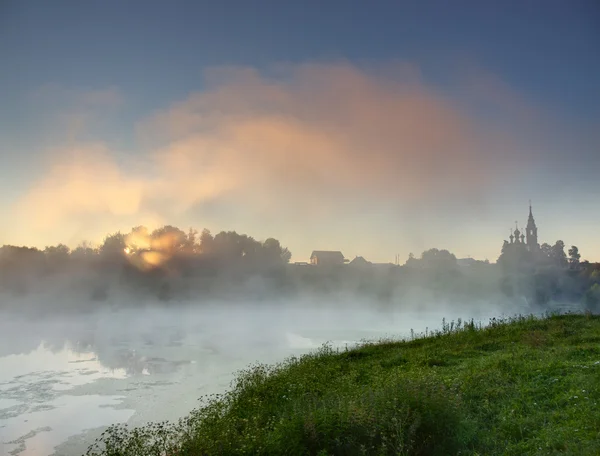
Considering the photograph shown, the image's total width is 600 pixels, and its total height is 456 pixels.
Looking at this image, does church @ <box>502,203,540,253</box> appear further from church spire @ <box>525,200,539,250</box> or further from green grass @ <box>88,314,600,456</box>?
green grass @ <box>88,314,600,456</box>

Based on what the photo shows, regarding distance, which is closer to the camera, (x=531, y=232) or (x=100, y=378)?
(x=100, y=378)

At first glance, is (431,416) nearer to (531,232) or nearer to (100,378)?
(100,378)

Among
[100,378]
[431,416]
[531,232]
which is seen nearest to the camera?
[431,416]

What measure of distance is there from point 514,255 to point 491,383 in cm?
16651

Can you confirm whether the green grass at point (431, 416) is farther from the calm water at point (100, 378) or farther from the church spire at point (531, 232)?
the church spire at point (531, 232)

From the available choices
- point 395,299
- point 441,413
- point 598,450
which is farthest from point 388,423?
point 395,299

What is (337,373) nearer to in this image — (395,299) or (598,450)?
(598,450)

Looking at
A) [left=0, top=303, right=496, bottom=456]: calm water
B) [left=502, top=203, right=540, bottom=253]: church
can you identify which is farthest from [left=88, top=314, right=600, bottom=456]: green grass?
[left=502, top=203, right=540, bottom=253]: church

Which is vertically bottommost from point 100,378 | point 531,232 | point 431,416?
point 100,378

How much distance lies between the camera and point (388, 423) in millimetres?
9812

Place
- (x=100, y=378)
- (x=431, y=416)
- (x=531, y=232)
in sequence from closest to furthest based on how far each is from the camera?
(x=431, y=416) → (x=100, y=378) → (x=531, y=232)

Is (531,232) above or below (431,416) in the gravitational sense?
above

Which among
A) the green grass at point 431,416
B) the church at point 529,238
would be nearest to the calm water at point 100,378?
the green grass at point 431,416

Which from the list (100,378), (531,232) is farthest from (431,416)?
(531,232)
